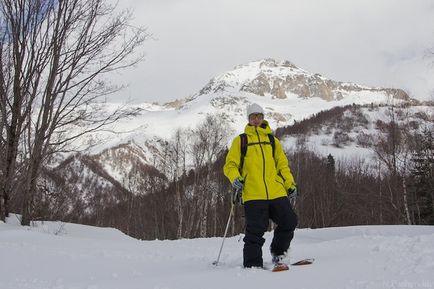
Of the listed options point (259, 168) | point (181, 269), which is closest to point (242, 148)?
point (259, 168)

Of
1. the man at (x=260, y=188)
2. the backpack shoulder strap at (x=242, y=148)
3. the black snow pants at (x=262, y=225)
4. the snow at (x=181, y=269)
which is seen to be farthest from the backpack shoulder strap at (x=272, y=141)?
the snow at (x=181, y=269)

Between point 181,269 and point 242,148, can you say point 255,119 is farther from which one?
point 181,269

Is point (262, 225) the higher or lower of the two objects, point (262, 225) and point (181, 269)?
the higher

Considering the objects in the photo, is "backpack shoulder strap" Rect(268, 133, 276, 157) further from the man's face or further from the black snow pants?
the black snow pants

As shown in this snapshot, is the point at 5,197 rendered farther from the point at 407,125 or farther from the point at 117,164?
the point at 117,164

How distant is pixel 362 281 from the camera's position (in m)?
3.17

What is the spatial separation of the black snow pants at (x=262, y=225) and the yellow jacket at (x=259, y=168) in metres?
0.09

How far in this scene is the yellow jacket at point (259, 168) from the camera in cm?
462

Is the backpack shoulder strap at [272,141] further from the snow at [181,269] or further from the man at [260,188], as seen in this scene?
the snow at [181,269]

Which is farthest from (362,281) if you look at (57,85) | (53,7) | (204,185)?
(204,185)

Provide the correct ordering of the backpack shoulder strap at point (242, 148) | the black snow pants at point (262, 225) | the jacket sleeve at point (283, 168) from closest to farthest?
the black snow pants at point (262, 225) < the backpack shoulder strap at point (242, 148) < the jacket sleeve at point (283, 168)

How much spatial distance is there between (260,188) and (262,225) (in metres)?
0.39

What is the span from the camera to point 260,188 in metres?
4.61

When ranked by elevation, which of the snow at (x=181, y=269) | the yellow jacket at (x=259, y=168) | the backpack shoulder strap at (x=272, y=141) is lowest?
the snow at (x=181, y=269)
